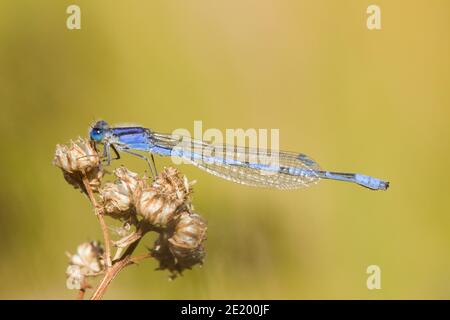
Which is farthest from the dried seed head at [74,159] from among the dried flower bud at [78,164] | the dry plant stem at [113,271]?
the dry plant stem at [113,271]

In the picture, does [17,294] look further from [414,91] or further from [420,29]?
[420,29]

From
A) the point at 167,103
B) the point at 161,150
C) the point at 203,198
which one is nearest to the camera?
the point at 161,150

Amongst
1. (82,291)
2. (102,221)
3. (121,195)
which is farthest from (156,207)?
(82,291)

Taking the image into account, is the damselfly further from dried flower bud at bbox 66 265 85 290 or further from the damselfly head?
dried flower bud at bbox 66 265 85 290

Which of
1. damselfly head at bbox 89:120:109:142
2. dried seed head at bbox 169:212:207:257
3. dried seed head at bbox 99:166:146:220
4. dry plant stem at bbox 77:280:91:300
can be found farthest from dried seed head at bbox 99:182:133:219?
damselfly head at bbox 89:120:109:142

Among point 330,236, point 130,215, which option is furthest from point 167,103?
point 130,215

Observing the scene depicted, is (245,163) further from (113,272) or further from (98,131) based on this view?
(113,272)

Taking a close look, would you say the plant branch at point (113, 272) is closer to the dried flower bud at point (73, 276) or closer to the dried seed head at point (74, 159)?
the dried flower bud at point (73, 276)
